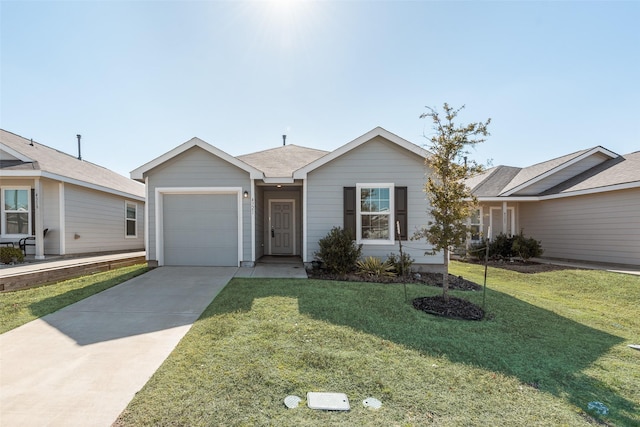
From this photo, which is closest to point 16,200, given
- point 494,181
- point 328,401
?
point 328,401

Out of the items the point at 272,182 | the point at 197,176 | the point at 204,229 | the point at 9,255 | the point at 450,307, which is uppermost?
the point at 197,176

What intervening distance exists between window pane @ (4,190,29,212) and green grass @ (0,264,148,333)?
4470 mm

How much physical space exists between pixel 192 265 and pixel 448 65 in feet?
33.8

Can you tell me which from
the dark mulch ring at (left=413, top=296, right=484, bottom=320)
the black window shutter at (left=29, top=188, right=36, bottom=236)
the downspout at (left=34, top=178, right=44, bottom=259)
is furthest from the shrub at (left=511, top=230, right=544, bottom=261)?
→ the black window shutter at (left=29, top=188, right=36, bottom=236)

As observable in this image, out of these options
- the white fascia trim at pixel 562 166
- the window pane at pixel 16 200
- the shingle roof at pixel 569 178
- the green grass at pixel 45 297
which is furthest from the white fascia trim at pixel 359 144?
the window pane at pixel 16 200

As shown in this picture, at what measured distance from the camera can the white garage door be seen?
899cm

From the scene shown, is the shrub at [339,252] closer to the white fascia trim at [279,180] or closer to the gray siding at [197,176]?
Result: the white fascia trim at [279,180]

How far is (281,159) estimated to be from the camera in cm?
1167

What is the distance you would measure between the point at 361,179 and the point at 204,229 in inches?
205

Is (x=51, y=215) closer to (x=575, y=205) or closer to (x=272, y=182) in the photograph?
(x=272, y=182)

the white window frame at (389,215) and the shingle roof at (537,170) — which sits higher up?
the shingle roof at (537,170)

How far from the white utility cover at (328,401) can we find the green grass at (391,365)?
7cm

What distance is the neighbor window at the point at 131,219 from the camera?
521 inches

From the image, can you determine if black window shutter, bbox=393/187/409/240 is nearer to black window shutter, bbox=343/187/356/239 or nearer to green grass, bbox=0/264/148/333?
black window shutter, bbox=343/187/356/239
